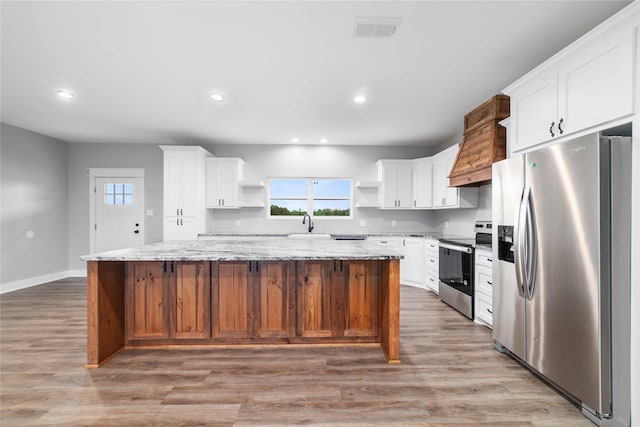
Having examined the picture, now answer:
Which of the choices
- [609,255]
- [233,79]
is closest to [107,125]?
[233,79]

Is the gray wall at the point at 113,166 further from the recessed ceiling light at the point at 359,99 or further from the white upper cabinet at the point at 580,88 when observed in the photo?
the white upper cabinet at the point at 580,88

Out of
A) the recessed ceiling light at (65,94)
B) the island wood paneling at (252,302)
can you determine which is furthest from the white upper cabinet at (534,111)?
the recessed ceiling light at (65,94)

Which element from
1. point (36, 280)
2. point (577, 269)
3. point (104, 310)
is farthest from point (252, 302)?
point (36, 280)

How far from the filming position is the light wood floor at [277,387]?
1.82 metres

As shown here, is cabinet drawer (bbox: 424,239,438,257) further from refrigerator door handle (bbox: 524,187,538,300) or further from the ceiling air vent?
the ceiling air vent

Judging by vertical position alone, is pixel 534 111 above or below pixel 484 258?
above

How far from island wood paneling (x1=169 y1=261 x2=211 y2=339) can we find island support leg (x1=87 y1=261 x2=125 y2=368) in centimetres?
→ 46

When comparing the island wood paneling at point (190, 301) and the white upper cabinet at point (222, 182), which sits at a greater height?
the white upper cabinet at point (222, 182)

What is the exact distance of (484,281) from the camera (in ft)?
11.1

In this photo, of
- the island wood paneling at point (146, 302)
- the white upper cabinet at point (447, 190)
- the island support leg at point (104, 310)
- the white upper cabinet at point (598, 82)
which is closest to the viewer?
the white upper cabinet at point (598, 82)

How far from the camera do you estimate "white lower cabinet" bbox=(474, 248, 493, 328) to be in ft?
10.7

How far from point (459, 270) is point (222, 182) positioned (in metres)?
4.34

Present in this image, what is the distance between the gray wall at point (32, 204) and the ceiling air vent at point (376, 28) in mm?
6035

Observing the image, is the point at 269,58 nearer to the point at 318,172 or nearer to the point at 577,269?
A: the point at 577,269
